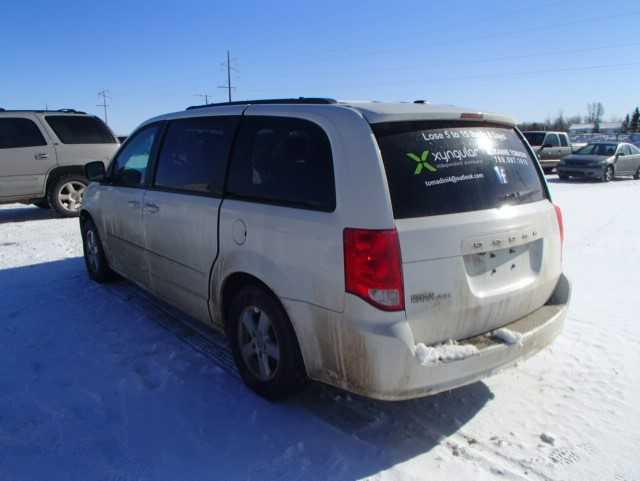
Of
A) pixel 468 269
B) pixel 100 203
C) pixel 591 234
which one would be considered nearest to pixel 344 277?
pixel 468 269

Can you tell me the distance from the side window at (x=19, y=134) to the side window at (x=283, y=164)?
8.03 meters

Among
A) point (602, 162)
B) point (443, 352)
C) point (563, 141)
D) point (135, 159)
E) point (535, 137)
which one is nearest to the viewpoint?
point (443, 352)

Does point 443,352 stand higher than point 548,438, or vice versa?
point 443,352

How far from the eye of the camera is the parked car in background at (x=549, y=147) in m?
21.3

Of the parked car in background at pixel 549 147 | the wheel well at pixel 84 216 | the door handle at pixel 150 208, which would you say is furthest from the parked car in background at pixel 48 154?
the parked car in background at pixel 549 147

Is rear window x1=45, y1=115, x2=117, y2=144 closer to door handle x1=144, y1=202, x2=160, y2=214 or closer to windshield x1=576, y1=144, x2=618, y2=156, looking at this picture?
door handle x1=144, y1=202, x2=160, y2=214

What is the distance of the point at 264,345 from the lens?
122 inches

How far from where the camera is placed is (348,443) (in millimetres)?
2732

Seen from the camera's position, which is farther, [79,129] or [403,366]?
[79,129]

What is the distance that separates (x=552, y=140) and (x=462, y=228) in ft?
71.7

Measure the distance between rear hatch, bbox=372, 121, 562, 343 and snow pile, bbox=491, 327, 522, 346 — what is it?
49 mm

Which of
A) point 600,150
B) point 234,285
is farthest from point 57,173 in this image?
point 600,150

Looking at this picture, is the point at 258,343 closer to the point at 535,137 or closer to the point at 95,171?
the point at 95,171

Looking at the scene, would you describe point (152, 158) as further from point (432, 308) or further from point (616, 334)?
point (616, 334)
